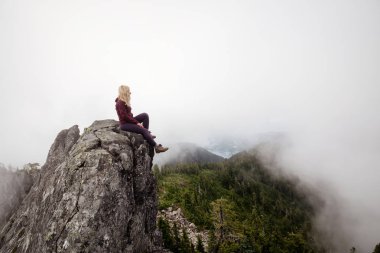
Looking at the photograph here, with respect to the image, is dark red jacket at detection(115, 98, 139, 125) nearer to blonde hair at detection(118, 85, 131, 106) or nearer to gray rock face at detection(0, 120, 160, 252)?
blonde hair at detection(118, 85, 131, 106)

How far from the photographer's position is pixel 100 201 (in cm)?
1195

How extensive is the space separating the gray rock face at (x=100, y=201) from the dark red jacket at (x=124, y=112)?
1229 millimetres

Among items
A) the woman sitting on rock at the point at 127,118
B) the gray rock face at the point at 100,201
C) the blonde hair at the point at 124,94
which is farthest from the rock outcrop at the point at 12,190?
the blonde hair at the point at 124,94

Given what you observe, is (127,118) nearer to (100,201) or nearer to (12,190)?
(100,201)

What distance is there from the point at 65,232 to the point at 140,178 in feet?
18.2

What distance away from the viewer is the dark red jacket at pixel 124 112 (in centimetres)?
1510

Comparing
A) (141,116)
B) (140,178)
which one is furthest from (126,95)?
(140,178)

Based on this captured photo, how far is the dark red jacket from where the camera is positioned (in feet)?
49.5

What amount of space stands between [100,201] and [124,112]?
231 inches

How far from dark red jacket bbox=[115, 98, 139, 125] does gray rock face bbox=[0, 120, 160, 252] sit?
4.03 feet

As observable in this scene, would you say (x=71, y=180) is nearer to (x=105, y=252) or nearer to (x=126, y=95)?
(x=105, y=252)

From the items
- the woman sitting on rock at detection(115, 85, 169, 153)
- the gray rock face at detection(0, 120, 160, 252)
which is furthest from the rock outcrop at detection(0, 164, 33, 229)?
the woman sitting on rock at detection(115, 85, 169, 153)

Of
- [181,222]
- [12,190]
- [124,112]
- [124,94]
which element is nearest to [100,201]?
[124,112]

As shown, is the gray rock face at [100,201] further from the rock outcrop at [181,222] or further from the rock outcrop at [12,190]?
the rock outcrop at [181,222]
